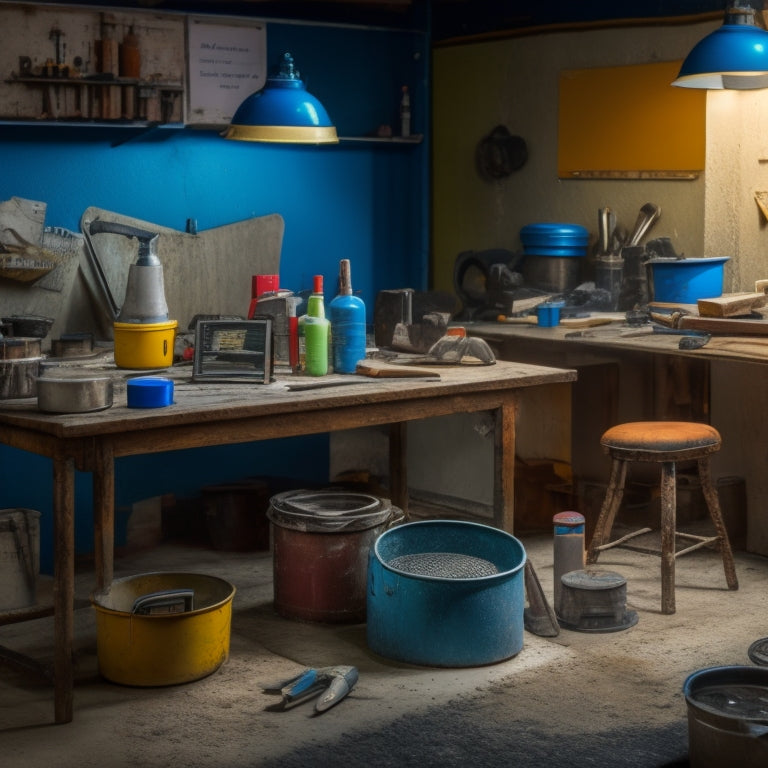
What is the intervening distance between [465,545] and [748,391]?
1643 millimetres

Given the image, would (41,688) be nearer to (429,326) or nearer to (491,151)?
(429,326)

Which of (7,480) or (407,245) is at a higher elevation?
(407,245)

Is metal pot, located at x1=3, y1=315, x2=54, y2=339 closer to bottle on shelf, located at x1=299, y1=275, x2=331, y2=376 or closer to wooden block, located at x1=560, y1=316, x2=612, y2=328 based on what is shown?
bottle on shelf, located at x1=299, y1=275, x2=331, y2=376

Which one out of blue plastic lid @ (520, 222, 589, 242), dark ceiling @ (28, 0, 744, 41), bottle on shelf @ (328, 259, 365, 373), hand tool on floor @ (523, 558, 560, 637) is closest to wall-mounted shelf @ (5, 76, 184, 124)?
dark ceiling @ (28, 0, 744, 41)

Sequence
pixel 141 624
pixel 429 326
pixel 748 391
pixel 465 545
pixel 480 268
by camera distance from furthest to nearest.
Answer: pixel 480 268
pixel 748 391
pixel 429 326
pixel 465 545
pixel 141 624

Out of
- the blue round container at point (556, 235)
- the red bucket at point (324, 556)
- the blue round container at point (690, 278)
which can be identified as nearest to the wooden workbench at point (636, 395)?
the blue round container at point (690, 278)

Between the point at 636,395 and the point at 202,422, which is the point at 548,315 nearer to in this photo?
the point at 636,395

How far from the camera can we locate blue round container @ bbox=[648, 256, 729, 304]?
221 inches

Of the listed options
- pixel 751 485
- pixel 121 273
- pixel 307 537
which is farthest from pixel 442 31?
pixel 307 537

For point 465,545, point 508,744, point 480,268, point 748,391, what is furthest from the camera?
point 480,268

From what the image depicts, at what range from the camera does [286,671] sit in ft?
13.6

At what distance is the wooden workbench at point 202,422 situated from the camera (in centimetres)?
371

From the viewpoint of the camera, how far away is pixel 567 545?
464 cm

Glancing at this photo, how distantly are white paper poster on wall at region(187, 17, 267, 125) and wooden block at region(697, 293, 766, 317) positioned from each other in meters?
2.23
